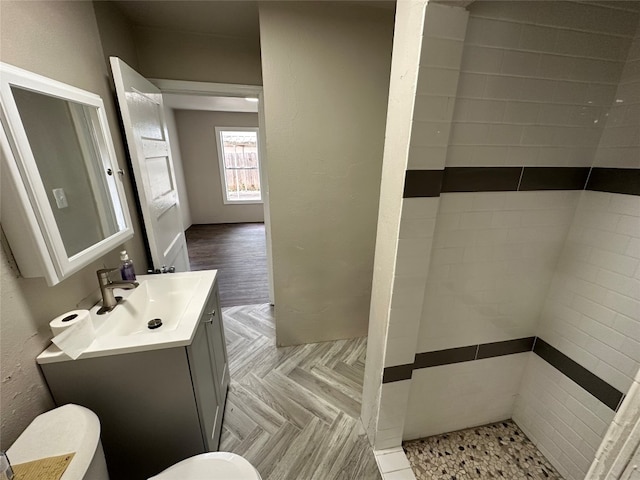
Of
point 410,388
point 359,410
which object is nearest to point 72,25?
point 410,388

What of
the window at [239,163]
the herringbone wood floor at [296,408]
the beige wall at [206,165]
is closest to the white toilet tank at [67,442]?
the herringbone wood floor at [296,408]

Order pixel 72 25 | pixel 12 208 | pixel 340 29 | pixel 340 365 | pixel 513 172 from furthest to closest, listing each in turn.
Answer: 1. pixel 340 365
2. pixel 340 29
3. pixel 72 25
4. pixel 513 172
5. pixel 12 208

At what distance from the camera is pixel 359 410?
5.46ft

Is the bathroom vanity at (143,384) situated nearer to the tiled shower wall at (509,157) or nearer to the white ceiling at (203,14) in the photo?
the tiled shower wall at (509,157)

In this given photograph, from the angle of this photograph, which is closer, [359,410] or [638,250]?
[638,250]

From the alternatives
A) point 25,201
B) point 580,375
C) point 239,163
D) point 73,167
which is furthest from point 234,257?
point 580,375

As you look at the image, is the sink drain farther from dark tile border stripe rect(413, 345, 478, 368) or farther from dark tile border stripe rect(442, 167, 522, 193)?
dark tile border stripe rect(442, 167, 522, 193)

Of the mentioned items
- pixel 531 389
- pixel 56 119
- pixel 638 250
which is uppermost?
pixel 56 119

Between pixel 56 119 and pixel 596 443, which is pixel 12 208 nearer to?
pixel 56 119

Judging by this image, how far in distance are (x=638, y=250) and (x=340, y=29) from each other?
71.6 inches

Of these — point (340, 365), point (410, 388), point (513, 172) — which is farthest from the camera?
point (340, 365)

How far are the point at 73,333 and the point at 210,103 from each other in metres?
4.39

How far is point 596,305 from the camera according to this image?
1123 mm

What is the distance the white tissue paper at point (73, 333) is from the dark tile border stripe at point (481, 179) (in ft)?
4.84
